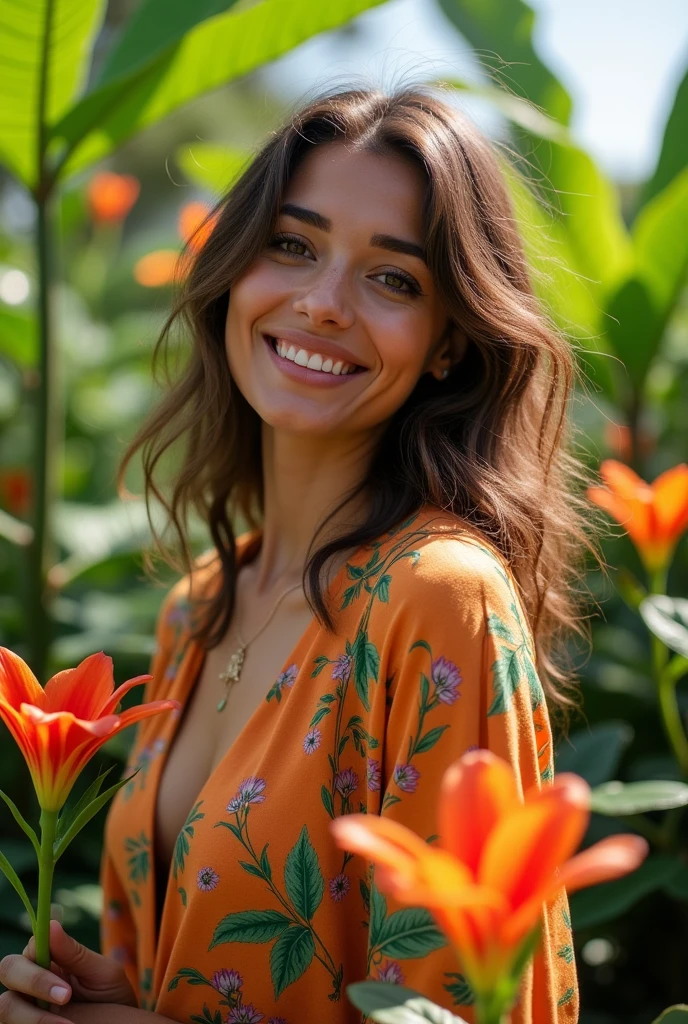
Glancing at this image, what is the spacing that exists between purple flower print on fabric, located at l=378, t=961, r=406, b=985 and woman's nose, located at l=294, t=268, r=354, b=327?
0.80m

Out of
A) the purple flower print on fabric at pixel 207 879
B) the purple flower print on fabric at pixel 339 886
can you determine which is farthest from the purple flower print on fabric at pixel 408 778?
the purple flower print on fabric at pixel 207 879

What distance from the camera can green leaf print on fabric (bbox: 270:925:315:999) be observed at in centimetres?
126

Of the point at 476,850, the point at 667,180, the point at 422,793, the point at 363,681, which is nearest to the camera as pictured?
the point at 476,850

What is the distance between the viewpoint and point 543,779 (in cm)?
129

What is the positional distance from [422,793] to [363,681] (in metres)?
0.18

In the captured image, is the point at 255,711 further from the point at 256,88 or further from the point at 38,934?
the point at 256,88

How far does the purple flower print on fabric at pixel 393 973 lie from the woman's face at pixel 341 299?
2.33ft

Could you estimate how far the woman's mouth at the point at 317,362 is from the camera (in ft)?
4.70

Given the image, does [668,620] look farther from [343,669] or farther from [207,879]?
[207,879]

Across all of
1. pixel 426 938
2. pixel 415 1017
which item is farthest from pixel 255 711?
pixel 415 1017

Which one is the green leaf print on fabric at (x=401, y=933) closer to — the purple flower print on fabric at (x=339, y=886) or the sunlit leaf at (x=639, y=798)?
the purple flower print on fabric at (x=339, y=886)

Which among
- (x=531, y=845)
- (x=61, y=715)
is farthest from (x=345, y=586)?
(x=531, y=845)

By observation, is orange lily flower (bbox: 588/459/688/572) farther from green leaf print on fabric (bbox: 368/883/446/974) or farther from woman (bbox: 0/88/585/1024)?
green leaf print on fabric (bbox: 368/883/446/974)

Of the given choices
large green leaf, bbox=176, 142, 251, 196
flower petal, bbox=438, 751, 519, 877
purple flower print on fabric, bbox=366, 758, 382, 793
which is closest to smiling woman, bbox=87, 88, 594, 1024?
purple flower print on fabric, bbox=366, 758, 382, 793
